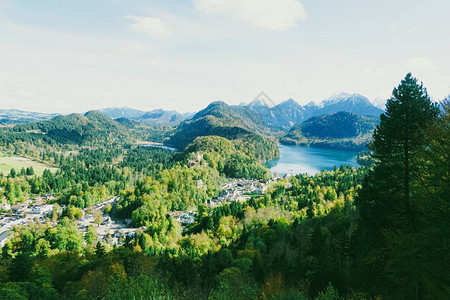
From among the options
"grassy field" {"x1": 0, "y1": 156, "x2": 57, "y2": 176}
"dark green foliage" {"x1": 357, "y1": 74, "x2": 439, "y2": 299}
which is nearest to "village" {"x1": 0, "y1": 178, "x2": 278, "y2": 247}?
"dark green foliage" {"x1": 357, "y1": 74, "x2": 439, "y2": 299}

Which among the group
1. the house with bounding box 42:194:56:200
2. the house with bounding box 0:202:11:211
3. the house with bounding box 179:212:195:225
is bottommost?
the house with bounding box 42:194:56:200

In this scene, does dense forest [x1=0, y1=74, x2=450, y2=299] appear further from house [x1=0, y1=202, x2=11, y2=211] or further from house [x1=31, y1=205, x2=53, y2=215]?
house [x1=0, y1=202, x2=11, y2=211]

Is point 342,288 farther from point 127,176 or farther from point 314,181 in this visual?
point 127,176

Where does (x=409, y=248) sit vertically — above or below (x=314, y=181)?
above

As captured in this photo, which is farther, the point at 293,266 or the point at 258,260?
the point at 258,260

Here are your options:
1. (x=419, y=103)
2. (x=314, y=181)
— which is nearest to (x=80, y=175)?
(x=314, y=181)

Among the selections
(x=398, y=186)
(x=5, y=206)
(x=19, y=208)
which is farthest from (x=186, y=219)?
(x=5, y=206)

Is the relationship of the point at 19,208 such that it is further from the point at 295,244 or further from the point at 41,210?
the point at 295,244

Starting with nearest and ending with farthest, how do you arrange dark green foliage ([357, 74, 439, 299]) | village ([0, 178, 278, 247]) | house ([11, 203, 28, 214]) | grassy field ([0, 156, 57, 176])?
dark green foliage ([357, 74, 439, 299])
village ([0, 178, 278, 247])
house ([11, 203, 28, 214])
grassy field ([0, 156, 57, 176])
